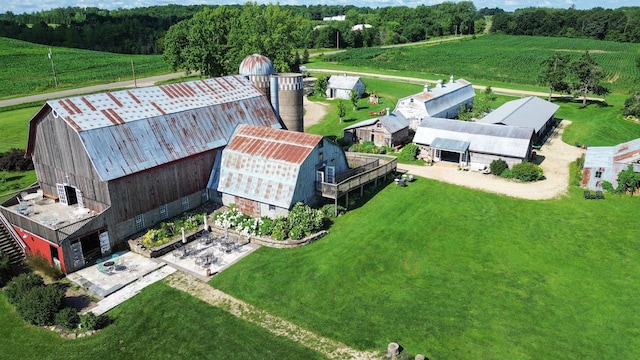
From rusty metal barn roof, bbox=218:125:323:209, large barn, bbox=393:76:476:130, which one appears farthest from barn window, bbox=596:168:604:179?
rusty metal barn roof, bbox=218:125:323:209

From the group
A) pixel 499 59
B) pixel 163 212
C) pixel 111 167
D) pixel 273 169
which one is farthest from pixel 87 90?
pixel 499 59

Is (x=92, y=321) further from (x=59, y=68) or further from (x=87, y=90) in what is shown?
(x=59, y=68)

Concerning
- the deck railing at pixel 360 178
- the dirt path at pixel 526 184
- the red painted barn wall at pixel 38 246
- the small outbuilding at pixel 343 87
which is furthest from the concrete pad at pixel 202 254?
the small outbuilding at pixel 343 87

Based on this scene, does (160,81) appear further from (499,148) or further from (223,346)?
(223,346)

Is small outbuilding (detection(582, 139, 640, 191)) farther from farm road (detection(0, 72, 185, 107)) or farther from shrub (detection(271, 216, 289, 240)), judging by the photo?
farm road (detection(0, 72, 185, 107))

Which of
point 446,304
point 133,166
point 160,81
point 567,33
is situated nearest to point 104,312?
point 133,166

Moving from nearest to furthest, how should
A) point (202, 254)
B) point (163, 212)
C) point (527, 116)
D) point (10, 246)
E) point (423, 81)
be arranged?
point (10, 246) < point (202, 254) < point (163, 212) < point (527, 116) < point (423, 81)
